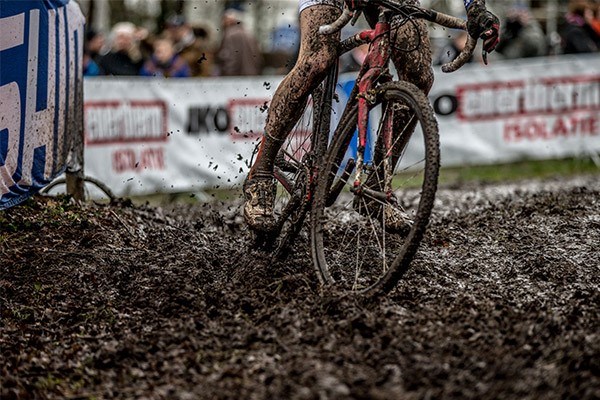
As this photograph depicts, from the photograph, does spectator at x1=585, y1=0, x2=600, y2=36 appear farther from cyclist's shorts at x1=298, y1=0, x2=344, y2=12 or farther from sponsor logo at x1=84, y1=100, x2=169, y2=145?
cyclist's shorts at x1=298, y1=0, x2=344, y2=12

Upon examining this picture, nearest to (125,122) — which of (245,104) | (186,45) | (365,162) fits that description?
(245,104)

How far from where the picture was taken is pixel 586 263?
5160mm

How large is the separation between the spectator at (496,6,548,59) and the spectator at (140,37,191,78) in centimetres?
516

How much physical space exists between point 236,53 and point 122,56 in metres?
1.82

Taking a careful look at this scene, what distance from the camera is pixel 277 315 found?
161 inches

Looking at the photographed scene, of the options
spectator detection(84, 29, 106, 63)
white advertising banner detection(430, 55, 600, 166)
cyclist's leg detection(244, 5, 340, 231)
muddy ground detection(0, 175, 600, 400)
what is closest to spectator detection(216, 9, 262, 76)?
spectator detection(84, 29, 106, 63)

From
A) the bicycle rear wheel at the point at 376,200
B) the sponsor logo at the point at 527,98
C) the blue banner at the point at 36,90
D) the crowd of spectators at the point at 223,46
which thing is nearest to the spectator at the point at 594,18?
the crowd of spectators at the point at 223,46

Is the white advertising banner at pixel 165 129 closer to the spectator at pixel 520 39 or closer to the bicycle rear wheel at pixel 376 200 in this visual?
the spectator at pixel 520 39

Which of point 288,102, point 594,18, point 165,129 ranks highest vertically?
point 594,18

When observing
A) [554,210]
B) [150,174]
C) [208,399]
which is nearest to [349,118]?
[208,399]

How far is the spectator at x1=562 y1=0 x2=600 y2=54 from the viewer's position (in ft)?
47.3

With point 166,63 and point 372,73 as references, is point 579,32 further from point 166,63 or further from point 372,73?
point 372,73

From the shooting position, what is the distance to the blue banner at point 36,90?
5.38 metres

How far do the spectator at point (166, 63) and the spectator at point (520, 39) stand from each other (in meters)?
5.16
